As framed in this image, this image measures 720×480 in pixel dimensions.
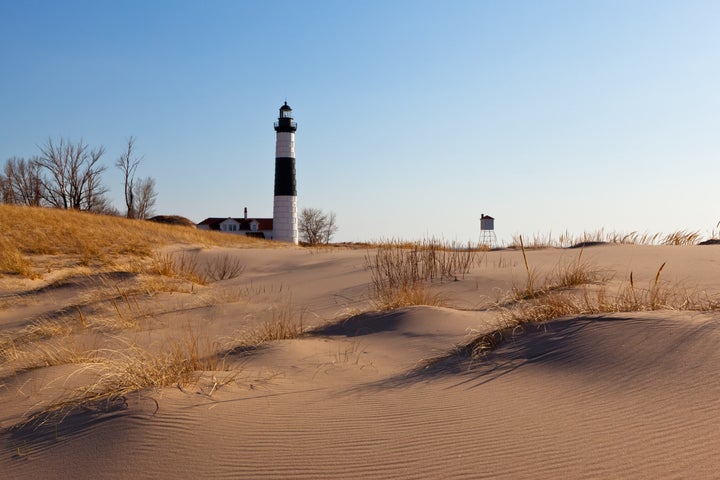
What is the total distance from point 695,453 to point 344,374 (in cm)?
252

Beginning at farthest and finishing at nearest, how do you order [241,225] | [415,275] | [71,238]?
[241,225] < [71,238] < [415,275]

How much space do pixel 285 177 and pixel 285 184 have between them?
47cm

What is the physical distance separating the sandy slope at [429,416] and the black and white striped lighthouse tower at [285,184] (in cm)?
3236

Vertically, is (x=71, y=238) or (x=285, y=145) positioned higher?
(x=285, y=145)

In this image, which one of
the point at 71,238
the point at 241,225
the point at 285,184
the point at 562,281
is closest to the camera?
the point at 562,281

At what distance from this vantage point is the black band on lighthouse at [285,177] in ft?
123

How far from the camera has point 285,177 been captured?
3769 cm

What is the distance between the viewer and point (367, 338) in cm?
593

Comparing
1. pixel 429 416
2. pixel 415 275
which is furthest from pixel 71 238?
pixel 429 416

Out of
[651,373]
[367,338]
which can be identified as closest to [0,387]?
[367,338]

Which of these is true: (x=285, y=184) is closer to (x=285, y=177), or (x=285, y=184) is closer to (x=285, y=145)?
(x=285, y=177)

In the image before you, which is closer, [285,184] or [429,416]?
[429,416]

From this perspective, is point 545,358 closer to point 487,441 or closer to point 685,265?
point 487,441

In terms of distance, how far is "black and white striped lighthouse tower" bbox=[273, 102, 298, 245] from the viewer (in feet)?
123
